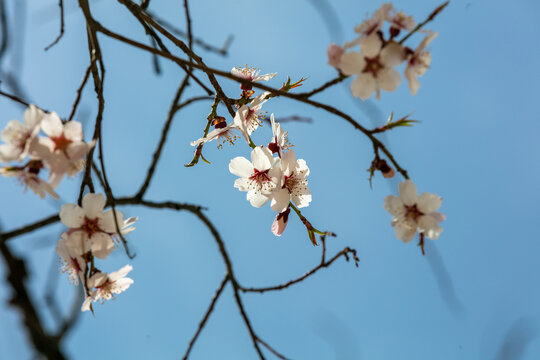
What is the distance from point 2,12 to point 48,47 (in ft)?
0.54

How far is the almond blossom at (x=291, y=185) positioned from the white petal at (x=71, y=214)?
51cm

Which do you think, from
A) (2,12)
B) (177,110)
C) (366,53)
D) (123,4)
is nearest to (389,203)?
(366,53)

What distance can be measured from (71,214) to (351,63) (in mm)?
776

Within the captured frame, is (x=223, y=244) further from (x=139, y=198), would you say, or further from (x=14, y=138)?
(x=14, y=138)

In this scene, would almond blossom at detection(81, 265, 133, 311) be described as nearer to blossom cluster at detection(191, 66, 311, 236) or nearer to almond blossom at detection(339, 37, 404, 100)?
blossom cluster at detection(191, 66, 311, 236)

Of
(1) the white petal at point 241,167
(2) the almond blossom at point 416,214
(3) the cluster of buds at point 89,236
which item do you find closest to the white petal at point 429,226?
(2) the almond blossom at point 416,214

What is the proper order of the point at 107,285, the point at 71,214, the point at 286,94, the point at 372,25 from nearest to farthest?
the point at 286,94, the point at 372,25, the point at 71,214, the point at 107,285

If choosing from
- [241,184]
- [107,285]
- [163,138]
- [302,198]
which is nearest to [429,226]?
[302,198]

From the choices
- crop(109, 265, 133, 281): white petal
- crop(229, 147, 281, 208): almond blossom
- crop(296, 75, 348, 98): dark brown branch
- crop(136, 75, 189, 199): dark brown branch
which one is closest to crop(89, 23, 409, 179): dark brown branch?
crop(296, 75, 348, 98): dark brown branch

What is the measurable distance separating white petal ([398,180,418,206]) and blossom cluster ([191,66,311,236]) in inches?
12.8

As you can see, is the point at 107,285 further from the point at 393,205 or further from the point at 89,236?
the point at 393,205

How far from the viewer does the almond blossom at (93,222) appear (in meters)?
1.22

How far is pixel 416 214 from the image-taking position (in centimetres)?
125

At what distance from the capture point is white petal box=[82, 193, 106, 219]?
1247 mm
